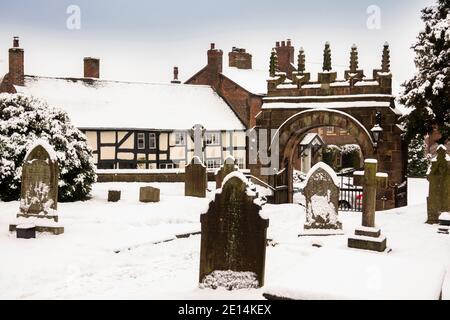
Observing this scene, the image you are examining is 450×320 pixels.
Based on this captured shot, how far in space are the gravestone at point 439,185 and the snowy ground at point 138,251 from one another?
0.64 m

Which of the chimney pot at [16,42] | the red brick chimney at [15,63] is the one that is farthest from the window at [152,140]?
the chimney pot at [16,42]

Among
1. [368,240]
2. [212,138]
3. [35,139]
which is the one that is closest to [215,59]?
[212,138]

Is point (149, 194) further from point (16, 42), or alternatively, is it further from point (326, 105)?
point (16, 42)

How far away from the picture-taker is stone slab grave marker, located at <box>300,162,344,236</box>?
12.8m

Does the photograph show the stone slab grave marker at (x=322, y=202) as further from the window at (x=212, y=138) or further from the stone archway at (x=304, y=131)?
the window at (x=212, y=138)

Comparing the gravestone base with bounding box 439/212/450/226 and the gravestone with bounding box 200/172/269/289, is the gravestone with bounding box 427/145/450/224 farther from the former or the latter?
the gravestone with bounding box 200/172/269/289

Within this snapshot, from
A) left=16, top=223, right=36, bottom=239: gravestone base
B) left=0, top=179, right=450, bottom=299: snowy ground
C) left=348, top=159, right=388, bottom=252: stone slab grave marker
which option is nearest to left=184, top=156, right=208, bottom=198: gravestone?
left=0, top=179, right=450, bottom=299: snowy ground

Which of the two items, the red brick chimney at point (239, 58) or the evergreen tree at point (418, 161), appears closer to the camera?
the evergreen tree at point (418, 161)

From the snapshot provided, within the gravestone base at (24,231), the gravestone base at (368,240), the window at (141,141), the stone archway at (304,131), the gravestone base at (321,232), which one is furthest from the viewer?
the window at (141,141)

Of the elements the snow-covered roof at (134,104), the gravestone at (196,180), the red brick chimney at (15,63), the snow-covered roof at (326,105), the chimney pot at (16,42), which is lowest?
the gravestone at (196,180)

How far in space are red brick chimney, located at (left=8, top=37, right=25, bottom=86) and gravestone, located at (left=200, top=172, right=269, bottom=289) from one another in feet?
90.9

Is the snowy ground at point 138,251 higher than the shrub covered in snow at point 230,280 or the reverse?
the reverse

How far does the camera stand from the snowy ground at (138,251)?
7.99 meters
